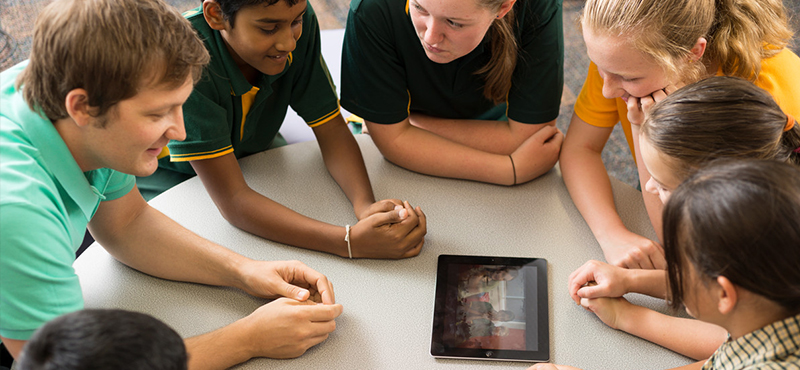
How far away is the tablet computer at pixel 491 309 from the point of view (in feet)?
2.98

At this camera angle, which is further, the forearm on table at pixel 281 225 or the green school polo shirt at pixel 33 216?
the forearm on table at pixel 281 225

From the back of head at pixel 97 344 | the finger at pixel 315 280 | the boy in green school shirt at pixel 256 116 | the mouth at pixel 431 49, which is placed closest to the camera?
the back of head at pixel 97 344

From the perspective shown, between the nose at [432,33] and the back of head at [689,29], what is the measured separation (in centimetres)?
26

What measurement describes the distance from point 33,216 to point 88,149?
13 cm

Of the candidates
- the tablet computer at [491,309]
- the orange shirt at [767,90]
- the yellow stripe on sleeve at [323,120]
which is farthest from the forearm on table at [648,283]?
the yellow stripe on sleeve at [323,120]

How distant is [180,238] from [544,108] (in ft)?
2.56

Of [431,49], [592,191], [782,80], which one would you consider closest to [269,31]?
[431,49]

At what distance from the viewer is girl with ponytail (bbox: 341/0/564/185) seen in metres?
1.23

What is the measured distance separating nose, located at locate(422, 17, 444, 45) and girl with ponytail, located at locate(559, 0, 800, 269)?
25 cm

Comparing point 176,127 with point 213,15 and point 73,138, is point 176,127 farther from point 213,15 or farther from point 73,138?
point 213,15

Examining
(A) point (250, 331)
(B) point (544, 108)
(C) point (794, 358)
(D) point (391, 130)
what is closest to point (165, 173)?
(D) point (391, 130)

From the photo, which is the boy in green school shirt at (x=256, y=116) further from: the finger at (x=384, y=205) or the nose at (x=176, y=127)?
the nose at (x=176, y=127)

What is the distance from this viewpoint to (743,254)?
0.64m

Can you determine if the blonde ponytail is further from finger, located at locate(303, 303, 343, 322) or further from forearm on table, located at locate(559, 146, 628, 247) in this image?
finger, located at locate(303, 303, 343, 322)
